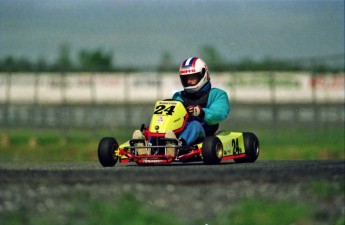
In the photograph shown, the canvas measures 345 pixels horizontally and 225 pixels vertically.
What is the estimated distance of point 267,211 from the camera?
680 centimetres

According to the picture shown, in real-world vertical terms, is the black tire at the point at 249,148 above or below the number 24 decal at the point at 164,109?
below

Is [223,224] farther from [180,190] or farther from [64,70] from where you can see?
[64,70]

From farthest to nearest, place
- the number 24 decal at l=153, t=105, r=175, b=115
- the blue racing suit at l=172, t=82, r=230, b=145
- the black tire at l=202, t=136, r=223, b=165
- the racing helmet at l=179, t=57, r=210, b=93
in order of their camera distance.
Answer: the racing helmet at l=179, t=57, r=210, b=93 → the blue racing suit at l=172, t=82, r=230, b=145 → the number 24 decal at l=153, t=105, r=175, b=115 → the black tire at l=202, t=136, r=223, b=165

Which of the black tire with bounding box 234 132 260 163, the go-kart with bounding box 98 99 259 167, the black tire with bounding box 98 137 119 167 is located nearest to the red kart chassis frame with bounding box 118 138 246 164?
the go-kart with bounding box 98 99 259 167

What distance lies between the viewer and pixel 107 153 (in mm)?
12562

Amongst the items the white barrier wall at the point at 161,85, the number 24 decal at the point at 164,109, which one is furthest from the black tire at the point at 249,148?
the white barrier wall at the point at 161,85

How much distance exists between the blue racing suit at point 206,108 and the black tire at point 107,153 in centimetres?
92

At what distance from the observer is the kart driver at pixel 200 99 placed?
12922mm

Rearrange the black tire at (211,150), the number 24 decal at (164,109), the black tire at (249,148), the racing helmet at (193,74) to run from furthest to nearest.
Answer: the black tire at (249,148), the racing helmet at (193,74), the number 24 decal at (164,109), the black tire at (211,150)

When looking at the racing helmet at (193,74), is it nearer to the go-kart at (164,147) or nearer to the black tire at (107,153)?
the go-kart at (164,147)

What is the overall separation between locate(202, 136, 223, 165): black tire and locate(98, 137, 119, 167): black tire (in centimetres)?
126

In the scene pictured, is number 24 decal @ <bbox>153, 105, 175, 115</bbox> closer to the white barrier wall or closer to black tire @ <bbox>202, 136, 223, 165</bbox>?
black tire @ <bbox>202, 136, 223, 165</bbox>

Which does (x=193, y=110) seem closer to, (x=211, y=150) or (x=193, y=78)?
(x=193, y=78)

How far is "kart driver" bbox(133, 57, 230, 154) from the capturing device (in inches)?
509
